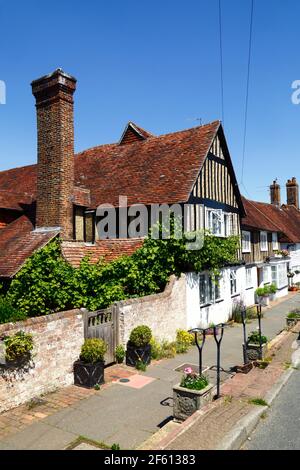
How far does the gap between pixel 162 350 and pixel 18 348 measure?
5234mm

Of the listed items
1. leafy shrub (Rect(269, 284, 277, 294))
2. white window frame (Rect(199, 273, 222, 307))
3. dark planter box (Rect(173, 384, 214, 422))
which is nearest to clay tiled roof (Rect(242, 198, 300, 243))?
leafy shrub (Rect(269, 284, 277, 294))

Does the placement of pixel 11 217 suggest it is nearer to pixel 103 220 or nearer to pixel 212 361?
pixel 103 220

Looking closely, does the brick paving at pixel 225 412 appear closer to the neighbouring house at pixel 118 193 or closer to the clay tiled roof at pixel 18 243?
the neighbouring house at pixel 118 193

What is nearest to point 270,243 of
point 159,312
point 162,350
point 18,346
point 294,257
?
point 294,257

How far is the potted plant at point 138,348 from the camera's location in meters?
9.61

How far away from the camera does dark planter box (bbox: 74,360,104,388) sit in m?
8.03

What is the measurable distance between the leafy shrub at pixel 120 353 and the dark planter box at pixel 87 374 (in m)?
1.45

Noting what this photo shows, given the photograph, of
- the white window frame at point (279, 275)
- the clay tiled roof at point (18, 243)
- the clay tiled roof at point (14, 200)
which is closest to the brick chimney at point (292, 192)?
the white window frame at point (279, 275)

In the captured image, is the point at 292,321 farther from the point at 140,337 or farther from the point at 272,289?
the point at 272,289

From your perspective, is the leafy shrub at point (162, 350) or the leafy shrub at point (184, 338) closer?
the leafy shrub at point (162, 350)

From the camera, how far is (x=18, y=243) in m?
12.6

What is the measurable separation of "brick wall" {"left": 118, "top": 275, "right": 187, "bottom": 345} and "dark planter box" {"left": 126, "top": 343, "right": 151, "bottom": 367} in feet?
1.06

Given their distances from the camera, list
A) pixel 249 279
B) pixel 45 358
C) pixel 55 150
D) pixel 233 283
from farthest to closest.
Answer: pixel 249 279 < pixel 233 283 < pixel 55 150 < pixel 45 358
